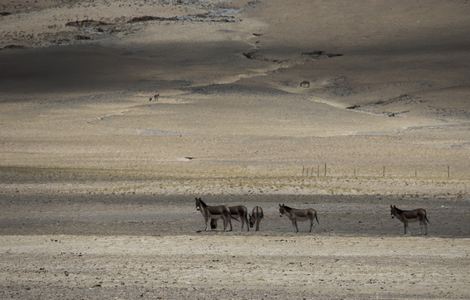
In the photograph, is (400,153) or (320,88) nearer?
(400,153)

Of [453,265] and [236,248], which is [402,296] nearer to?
[453,265]

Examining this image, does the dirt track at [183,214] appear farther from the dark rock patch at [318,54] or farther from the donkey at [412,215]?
the dark rock patch at [318,54]

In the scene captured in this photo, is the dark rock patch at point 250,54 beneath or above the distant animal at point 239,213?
above

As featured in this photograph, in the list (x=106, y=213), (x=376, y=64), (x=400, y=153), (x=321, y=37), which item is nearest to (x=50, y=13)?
(x=321, y=37)

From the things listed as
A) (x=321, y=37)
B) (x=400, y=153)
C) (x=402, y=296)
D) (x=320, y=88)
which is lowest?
(x=402, y=296)

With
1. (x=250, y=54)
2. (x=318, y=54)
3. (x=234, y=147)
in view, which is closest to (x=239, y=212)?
(x=234, y=147)

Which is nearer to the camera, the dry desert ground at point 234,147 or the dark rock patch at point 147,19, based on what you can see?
the dry desert ground at point 234,147

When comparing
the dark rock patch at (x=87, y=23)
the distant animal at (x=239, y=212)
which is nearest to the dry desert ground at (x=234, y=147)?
the dark rock patch at (x=87, y=23)

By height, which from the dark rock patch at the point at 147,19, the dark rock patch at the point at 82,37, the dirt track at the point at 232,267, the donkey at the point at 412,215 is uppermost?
the dark rock patch at the point at 147,19

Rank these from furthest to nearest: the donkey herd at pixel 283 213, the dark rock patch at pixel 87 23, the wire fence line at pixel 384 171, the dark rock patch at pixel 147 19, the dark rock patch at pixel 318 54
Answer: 1. the dark rock patch at pixel 147 19
2. the dark rock patch at pixel 87 23
3. the dark rock patch at pixel 318 54
4. the wire fence line at pixel 384 171
5. the donkey herd at pixel 283 213

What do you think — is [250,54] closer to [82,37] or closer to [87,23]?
[82,37]

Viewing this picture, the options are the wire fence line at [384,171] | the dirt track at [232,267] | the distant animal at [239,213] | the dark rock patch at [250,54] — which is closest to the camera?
the dirt track at [232,267]

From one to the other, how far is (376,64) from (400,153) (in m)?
34.3

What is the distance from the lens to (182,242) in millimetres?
17828
